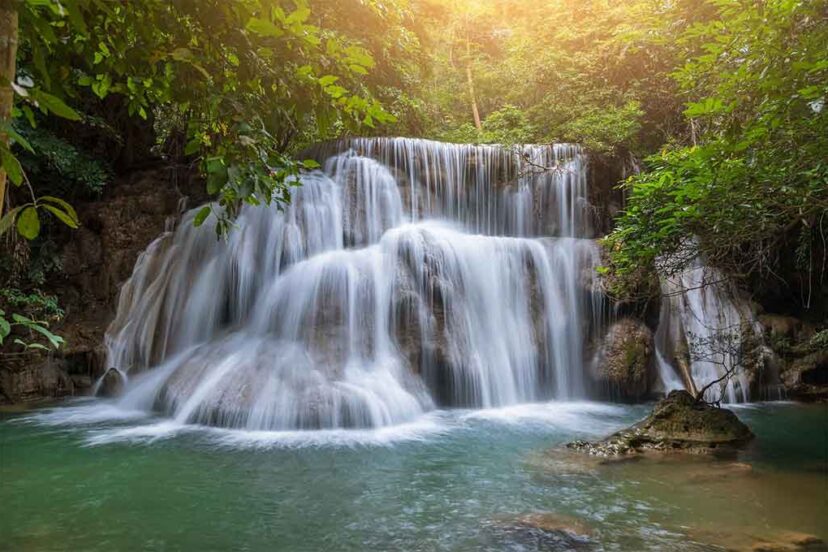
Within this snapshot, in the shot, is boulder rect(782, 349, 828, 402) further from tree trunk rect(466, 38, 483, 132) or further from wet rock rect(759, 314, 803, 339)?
tree trunk rect(466, 38, 483, 132)

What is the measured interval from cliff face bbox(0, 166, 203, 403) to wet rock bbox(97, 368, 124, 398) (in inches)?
23.7

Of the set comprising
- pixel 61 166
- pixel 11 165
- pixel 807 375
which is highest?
pixel 61 166

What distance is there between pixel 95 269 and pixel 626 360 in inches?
442

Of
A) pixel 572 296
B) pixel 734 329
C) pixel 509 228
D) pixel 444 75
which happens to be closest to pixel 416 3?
pixel 444 75

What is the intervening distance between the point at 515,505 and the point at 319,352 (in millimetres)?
Result: 4870

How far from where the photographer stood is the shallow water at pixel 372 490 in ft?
14.1

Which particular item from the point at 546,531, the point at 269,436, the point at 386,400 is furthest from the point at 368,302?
the point at 546,531

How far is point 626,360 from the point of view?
10.3m

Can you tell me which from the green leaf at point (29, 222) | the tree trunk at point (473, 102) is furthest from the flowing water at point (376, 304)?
the green leaf at point (29, 222)

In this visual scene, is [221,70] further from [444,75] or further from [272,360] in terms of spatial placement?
[444,75]

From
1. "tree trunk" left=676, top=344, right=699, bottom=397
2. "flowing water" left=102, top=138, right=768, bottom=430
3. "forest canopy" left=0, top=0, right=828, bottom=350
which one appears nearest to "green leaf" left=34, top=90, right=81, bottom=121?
"forest canopy" left=0, top=0, right=828, bottom=350

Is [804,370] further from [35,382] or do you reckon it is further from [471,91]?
[35,382]

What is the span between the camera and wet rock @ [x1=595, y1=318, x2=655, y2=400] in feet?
33.6

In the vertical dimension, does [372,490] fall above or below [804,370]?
below
